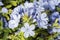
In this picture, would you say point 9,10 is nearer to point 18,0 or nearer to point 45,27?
point 18,0

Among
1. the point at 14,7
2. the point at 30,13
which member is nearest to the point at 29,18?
the point at 30,13

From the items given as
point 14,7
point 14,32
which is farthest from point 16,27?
point 14,7

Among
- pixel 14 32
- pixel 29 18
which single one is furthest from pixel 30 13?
pixel 14 32

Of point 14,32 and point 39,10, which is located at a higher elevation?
point 39,10

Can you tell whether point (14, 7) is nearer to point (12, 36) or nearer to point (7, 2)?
point (7, 2)

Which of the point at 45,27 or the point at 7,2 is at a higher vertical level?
the point at 7,2
